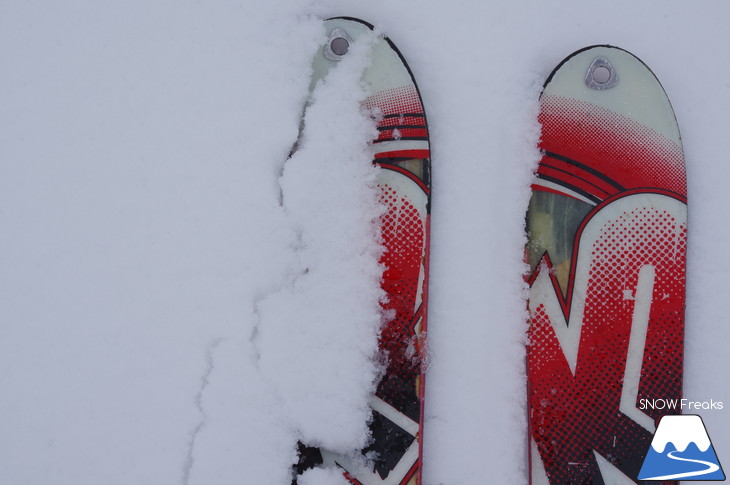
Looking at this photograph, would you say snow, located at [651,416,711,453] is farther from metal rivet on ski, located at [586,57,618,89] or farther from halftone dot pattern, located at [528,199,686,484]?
metal rivet on ski, located at [586,57,618,89]

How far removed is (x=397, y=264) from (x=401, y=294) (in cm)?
7

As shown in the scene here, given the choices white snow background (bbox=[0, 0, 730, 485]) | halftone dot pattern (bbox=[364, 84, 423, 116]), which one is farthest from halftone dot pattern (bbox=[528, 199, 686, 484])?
halftone dot pattern (bbox=[364, 84, 423, 116])

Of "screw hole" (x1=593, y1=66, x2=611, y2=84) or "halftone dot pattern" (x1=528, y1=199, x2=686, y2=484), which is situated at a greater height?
"screw hole" (x1=593, y1=66, x2=611, y2=84)

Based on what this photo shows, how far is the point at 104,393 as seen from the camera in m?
1.32

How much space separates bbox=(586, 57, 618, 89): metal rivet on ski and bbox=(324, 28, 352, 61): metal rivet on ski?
0.60 meters

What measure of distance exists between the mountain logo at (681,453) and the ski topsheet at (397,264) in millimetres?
571

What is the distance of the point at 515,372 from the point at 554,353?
118 mm

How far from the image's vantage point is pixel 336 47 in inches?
47.8

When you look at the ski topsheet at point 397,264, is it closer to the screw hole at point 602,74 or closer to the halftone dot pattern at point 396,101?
the halftone dot pattern at point 396,101

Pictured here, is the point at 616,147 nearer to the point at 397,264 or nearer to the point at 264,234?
the point at 397,264

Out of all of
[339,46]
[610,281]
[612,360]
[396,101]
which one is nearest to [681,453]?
[612,360]

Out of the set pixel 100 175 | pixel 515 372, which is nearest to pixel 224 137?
pixel 100 175

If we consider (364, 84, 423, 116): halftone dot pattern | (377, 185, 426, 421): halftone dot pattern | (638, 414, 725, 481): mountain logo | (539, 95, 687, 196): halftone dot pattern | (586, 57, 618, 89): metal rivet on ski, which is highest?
(586, 57, 618, 89): metal rivet on ski

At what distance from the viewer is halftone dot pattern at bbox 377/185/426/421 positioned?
118 centimetres
